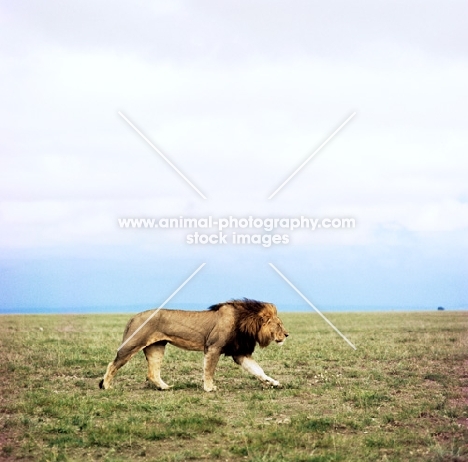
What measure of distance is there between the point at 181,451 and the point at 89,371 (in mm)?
8187

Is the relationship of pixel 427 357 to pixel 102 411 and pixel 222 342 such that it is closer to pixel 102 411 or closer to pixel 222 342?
pixel 222 342

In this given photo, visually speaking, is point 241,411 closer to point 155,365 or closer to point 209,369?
point 209,369

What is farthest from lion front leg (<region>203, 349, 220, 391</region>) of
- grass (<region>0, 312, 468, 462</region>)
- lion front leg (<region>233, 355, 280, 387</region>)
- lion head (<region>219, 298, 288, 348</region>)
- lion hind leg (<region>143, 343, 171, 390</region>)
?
lion hind leg (<region>143, 343, 171, 390</region>)

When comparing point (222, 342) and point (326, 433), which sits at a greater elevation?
point (222, 342)

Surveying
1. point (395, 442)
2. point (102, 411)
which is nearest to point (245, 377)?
point (102, 411)

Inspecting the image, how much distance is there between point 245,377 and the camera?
16484 millimetres

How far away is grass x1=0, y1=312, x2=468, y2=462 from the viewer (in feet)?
32.7

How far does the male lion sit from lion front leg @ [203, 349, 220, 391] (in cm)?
3

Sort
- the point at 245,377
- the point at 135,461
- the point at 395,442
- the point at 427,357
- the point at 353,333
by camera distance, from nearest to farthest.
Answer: the point at 135,461 → the point at 395,442 → the point at 245,377 → the point at 427,357 → the point at 353,333

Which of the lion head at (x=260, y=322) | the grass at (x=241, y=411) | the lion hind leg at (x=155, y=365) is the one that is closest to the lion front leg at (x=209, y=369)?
the grass at (x=241, y=411)

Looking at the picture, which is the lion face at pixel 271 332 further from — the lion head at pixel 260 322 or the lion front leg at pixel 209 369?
the lion front leg at pixel 209 369

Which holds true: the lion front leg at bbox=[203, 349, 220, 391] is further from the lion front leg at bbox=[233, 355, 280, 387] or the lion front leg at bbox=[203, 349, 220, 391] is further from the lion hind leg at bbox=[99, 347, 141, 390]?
the lion hind leg at bbox=[99, 347, 141, 390]

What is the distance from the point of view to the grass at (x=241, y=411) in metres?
9.95

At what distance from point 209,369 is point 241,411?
2189 mm
